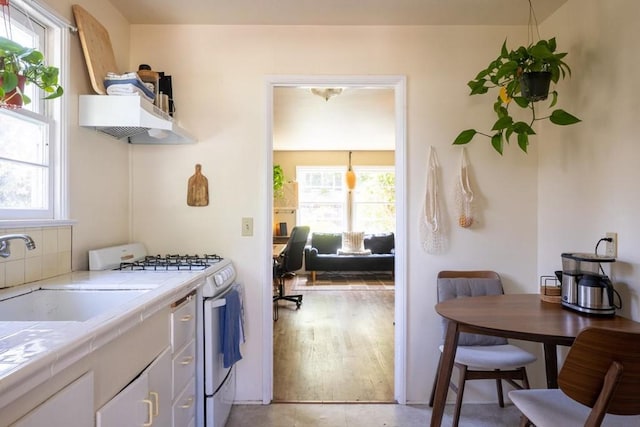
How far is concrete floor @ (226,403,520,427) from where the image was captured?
2.06m

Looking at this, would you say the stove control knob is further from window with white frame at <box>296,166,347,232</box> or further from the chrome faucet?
window with white frame at <box>296,166,347,232</box>

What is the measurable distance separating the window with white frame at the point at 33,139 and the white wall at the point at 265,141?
0.62 m

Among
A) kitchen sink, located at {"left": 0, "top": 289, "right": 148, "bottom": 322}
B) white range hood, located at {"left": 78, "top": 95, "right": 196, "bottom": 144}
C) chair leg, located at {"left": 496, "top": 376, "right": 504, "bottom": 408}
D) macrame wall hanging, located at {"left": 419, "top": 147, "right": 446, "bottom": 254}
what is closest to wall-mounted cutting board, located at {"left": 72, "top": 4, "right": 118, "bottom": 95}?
white range hood, located at {"left": 78, "top": 95, "right": 196, "bottom": 144}

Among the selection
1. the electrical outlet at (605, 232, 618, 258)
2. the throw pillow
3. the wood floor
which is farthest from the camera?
the throw pillow

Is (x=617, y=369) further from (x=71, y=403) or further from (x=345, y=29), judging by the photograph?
(x=345, y=29)

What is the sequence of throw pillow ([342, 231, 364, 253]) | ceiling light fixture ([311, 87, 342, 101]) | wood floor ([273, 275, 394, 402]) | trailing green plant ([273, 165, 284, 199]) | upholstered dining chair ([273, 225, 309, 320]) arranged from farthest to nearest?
throw pillow ([342, 231, 364, 253])
trailing green plant ([273, 165, 284, 199])
upholstered dining chair ([273, 225, 309, 320])
ceiling light fixture ([311, 87, 342, 101])
wood floor ([273, 275, 394, 402])

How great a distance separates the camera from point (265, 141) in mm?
2248

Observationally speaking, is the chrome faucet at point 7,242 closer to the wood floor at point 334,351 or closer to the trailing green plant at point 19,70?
the trailing green plant at point 19,70

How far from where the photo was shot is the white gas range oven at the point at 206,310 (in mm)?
1745

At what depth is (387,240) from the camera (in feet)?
21.9

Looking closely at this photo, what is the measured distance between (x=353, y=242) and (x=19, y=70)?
5754 mm

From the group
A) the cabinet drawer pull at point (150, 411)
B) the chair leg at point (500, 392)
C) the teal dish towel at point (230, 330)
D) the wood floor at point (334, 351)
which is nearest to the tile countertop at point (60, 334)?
the cabinet drawer pull at point (150, 411)

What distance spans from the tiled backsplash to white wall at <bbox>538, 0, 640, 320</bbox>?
2.58m

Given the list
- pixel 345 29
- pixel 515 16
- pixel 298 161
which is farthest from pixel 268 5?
pixel 298 161
